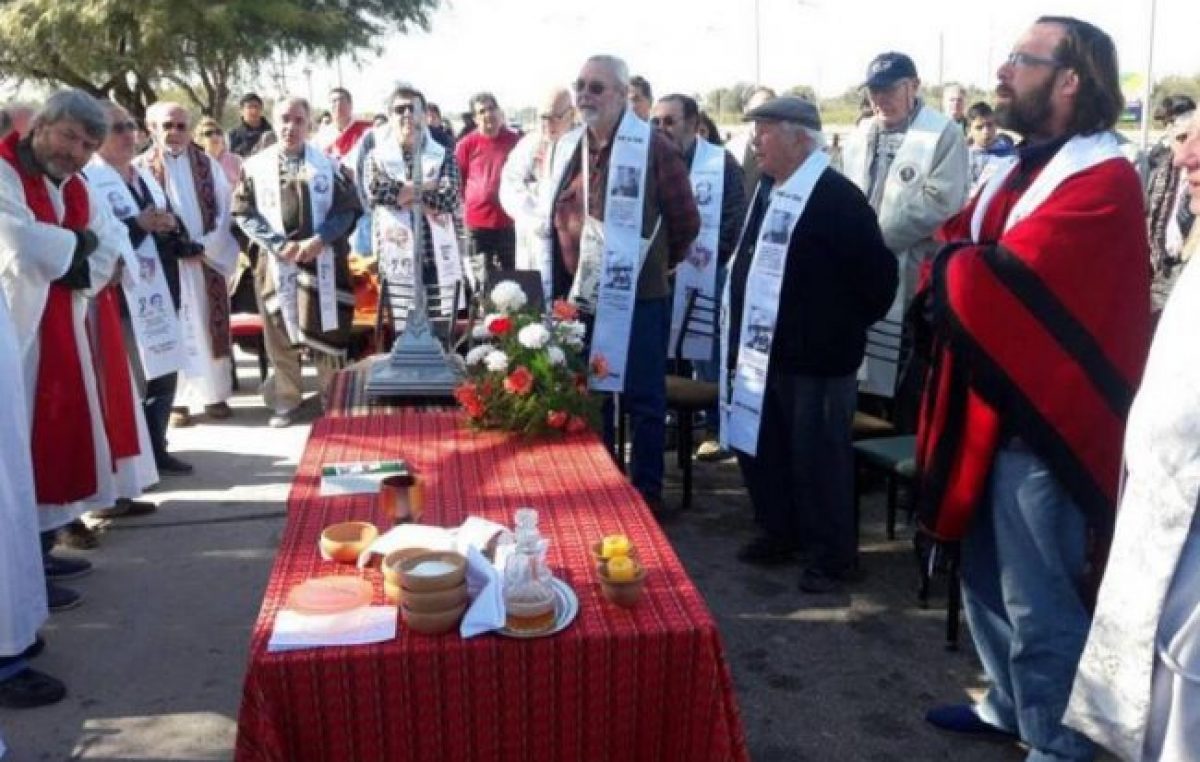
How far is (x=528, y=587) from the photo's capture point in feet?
7.85

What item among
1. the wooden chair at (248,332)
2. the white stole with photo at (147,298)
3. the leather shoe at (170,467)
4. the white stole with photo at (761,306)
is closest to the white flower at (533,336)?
the white stole with photo at (761,306)

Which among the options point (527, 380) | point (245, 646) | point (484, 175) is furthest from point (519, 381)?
point (484, 175)

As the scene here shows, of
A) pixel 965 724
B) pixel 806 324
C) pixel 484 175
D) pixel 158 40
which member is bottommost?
pixel 965 724

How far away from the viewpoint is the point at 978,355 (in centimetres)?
292

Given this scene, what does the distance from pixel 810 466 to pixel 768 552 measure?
55cm

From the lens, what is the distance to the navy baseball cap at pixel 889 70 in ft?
17.9

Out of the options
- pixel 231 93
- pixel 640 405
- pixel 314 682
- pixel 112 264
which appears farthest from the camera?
pixel 231 93

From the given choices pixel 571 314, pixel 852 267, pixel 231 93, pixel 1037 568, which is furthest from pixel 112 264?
pixel 231 93

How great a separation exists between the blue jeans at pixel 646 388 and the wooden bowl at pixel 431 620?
289 centimetres

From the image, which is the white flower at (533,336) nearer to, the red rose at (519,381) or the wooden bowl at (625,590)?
the red rose at (519,381)

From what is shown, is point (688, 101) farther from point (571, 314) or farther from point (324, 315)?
point (571, 314)

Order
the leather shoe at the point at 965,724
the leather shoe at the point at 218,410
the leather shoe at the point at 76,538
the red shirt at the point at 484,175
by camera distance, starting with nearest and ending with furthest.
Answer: the leather shoe at the point at 965,724 < the leather shoe at the point at 76,538 < the leather shoe at the point at 218,410 < the red shirt at the point at 484,175

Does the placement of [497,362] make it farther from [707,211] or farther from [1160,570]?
[707,211]

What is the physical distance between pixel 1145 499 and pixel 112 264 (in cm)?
395
